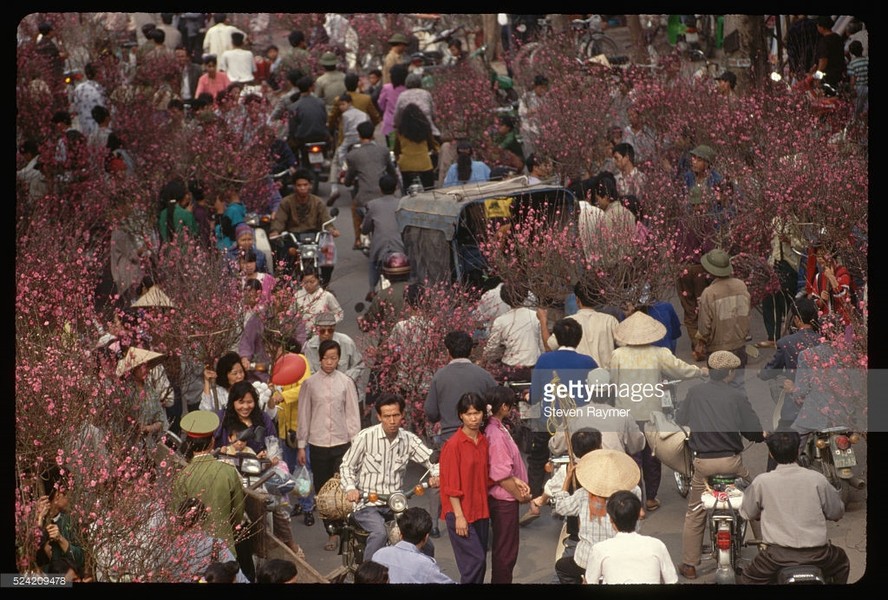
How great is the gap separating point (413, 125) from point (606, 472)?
27.6 feet

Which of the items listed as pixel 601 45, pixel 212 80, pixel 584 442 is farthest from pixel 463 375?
pixel 601 45

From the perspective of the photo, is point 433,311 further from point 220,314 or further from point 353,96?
point 353,96

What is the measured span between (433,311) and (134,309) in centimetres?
237

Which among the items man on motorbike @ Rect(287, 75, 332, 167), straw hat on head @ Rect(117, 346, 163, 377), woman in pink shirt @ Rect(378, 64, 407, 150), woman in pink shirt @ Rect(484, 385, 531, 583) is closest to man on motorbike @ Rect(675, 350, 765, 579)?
woman in pink shirt @ Rect(484, 385, 531, 583)

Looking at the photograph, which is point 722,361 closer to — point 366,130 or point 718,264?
point 718,264

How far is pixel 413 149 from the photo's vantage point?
17094mm

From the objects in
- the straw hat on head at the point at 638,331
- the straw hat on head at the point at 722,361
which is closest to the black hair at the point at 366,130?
the straw hat on head at the point at 638,331

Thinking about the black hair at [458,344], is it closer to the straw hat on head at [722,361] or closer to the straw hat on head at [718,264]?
the straw hat on head at [722,361]

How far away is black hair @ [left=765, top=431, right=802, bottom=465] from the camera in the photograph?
9531mm

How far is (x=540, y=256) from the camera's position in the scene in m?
12.6

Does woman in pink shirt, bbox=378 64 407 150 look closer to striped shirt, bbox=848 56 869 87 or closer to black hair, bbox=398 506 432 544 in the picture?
striped shirt, bbox=848 56 869 87

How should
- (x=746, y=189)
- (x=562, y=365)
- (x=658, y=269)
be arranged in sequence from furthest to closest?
(x=746, y=189) → (x=658, y=269) → (x=562, y=365)

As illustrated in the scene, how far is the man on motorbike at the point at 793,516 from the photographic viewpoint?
30.9 feet

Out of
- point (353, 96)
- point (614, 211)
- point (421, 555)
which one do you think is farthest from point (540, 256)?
point (353, 96)
